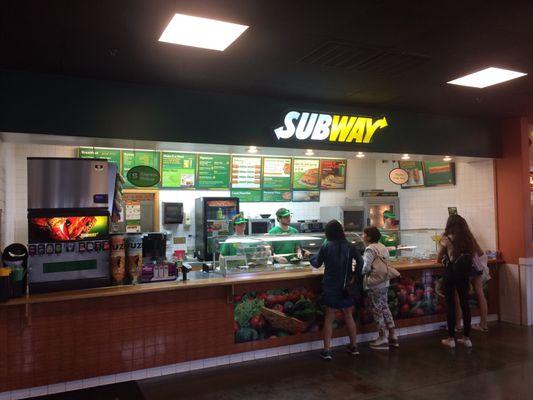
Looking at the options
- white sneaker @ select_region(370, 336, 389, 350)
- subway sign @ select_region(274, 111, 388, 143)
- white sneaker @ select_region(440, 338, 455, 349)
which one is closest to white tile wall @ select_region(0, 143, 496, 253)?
white sneaker @ select_region(440, 338, 455, 349)

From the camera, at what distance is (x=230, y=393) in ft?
13.5

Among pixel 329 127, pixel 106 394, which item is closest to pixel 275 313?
pixel 106 394

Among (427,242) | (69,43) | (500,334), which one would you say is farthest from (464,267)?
(69,43)

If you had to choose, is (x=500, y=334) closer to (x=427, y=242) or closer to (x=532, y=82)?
(x=427, y=242)

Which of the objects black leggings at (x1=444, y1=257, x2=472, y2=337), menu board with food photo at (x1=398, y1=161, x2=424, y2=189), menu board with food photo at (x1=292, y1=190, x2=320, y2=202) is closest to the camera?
black leggings at (x1=444, y1=257, x2=472, y2=337)

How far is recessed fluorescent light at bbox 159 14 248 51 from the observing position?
317 cm

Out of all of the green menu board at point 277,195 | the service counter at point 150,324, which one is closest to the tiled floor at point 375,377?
the service counter at point 150,324

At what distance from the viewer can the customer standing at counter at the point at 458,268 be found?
213 inches

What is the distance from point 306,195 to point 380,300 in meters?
3.41

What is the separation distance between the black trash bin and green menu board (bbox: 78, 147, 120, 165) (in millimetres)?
2972

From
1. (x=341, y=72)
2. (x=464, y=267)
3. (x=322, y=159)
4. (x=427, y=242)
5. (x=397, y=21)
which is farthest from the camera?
(x=322, y=159)

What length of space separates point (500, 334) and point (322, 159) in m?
4.31

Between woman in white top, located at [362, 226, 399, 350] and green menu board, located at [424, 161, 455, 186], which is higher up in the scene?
green menu board, located at [424, 161, 455, 186]

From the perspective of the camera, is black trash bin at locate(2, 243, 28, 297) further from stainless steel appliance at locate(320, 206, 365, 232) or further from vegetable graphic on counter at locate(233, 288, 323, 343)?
stainless steel appliance at locate(320, 206, 365, 232)
